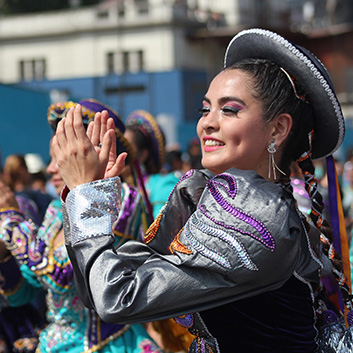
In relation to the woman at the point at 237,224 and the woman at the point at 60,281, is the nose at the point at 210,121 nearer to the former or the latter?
the woman at the point at 237,224

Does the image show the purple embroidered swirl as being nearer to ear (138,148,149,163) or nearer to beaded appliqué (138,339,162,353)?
beaded appliqué (138,339,162,353)

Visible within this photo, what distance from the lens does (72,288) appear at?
295 cm

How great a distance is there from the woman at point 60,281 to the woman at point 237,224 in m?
0.97

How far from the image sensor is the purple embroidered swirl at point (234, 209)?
1714mm

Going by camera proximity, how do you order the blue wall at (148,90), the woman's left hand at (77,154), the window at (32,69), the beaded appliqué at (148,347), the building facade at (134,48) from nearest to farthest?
the woman's left hand at (77,154)
the beaded appliqué at (148,347)
the blue wall at (148,90)
the building facade at (134,48)
the window at (32,69)

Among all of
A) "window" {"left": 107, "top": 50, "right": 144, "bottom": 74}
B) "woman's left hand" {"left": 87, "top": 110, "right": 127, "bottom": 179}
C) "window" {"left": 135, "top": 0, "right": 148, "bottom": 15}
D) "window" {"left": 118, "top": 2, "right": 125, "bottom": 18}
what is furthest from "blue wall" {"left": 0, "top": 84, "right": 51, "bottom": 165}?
"window" {"left": 135, "top": 0, "right": 148, "bottom": 15}

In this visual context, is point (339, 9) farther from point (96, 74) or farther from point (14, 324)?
point (14, 324)

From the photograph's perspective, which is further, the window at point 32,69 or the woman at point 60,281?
the window at point 32,69

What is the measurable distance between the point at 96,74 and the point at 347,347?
102 feet

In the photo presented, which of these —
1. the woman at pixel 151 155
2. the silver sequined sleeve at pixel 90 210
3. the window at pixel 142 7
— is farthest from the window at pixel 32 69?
the silver sequined sleeve at pixel 90 210

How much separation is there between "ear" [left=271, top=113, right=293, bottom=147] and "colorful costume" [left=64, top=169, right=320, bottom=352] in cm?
19

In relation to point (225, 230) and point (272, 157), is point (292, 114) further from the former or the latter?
point (225, 230)

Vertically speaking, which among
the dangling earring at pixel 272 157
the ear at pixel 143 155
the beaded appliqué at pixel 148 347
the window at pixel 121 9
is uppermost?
the dangling earring at pixel 272 157

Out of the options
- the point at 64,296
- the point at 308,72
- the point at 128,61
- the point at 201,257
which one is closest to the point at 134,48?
the point at 128,61
